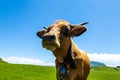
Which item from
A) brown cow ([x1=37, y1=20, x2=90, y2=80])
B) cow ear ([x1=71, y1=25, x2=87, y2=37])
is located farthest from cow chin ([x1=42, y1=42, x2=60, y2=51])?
cow ear ([x1=71, y1=25, x2=87, y2=37])

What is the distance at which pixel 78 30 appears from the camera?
965 cm

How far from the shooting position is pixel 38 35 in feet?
33.7

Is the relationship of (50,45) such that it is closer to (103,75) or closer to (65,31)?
(65,31)

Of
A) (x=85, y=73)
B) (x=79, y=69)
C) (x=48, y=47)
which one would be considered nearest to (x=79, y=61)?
(x=79, y=69)

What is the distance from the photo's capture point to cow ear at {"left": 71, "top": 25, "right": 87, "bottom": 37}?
959cm

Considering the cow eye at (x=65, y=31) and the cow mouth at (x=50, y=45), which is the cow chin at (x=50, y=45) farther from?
the cow eye at (x=65, y=31)

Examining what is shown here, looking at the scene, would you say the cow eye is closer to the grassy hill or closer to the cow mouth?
the cow mouth

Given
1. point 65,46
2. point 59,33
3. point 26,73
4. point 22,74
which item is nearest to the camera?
point 59,33

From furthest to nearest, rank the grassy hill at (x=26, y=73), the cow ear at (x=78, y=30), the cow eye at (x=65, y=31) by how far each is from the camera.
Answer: the grassy hill at (x=26, y=73), the cow ear at (x=78, y=30), the cow eye at (x=65, y=31)

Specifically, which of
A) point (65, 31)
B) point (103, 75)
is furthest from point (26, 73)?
point (65, 31)

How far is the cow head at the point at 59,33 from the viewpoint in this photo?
8.27m

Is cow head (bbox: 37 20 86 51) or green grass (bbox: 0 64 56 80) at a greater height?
green grass (bbox: 0 64 56 80)

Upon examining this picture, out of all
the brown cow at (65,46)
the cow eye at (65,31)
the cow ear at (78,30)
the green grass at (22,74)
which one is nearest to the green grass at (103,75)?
the green grass at (22,74)

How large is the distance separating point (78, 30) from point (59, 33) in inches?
32.9
